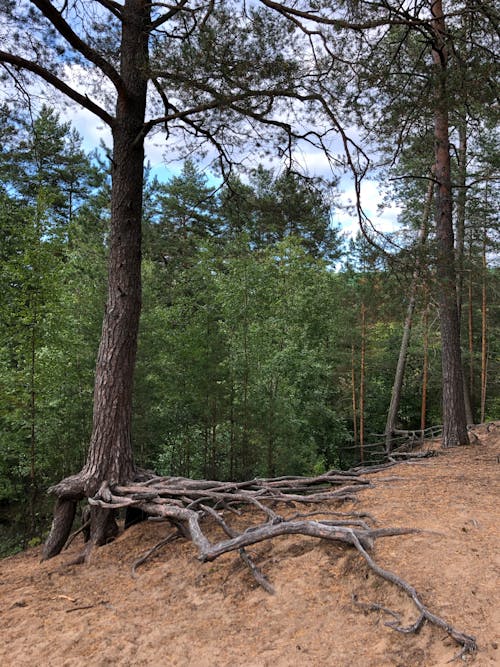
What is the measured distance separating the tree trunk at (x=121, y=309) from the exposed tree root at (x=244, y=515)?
0.55 feet

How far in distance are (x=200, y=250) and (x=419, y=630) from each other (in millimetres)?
7772

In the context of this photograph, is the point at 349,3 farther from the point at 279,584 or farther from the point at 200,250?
the point at 200,250

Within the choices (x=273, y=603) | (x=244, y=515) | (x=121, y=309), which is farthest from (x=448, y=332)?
(x=273, y=603)

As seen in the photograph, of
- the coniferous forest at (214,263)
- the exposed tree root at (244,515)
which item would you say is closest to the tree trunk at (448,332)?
the coniferous forest at (214,263)

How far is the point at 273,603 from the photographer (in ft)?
8.36

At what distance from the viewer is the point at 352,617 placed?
2275 mm

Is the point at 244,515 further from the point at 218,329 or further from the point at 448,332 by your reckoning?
the point at 448,332

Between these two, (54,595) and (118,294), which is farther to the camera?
(118,294)

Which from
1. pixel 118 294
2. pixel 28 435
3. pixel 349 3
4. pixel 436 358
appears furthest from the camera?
pixel 436 358

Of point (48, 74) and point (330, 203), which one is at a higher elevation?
point (48, 74)

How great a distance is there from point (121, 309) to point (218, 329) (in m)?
3.88

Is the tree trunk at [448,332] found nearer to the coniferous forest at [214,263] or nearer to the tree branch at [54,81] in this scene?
the coniferous forest at [214,263]

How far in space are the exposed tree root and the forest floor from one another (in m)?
0.07

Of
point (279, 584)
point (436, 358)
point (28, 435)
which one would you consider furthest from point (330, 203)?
point (436, 358)
